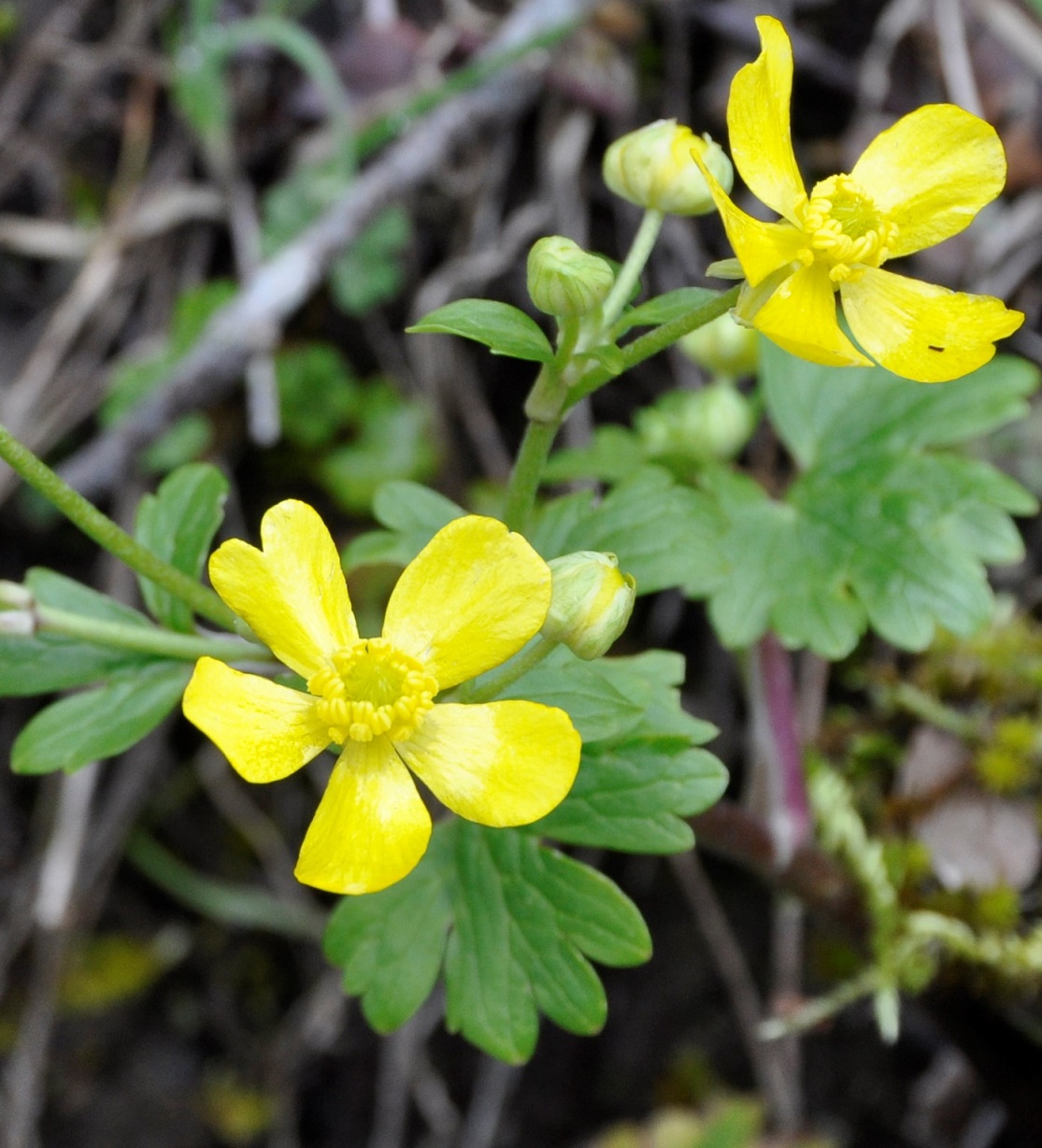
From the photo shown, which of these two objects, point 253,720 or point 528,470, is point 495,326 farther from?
point 253,720

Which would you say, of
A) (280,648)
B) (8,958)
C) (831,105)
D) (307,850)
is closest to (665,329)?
(280,648)

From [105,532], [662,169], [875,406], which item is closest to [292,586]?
[105,532]

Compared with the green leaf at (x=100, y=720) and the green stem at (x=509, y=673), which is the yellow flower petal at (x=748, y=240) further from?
the green leaf at (x=100, y=720)

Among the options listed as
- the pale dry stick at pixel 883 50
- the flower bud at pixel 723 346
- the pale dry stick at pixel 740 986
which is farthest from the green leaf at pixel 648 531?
the pale dry stick at pixel 883 50

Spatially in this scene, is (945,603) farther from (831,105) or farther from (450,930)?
(831,105)

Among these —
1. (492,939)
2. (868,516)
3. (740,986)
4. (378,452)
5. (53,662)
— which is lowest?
(740,986)

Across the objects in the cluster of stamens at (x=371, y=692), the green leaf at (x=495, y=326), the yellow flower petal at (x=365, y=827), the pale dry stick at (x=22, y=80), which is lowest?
the yellow flower petal at (x=365, y=827)
